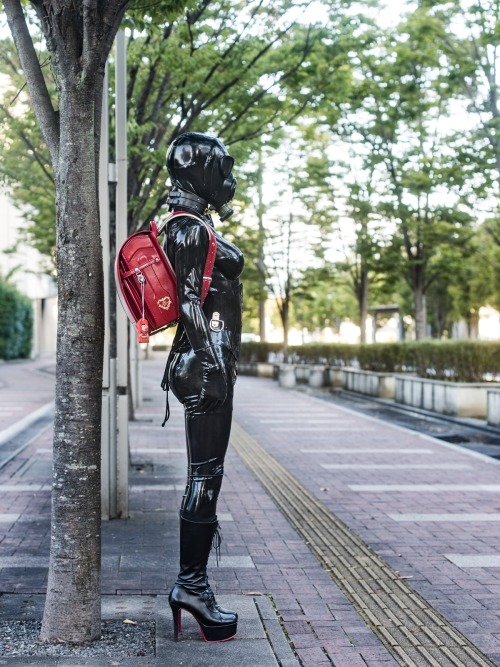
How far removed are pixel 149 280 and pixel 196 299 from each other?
23 cm

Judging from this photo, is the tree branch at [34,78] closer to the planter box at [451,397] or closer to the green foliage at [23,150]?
the green foliage at [23,150]

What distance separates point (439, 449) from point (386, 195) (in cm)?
1369

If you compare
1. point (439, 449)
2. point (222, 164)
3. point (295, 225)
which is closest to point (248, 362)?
point (295, 225)

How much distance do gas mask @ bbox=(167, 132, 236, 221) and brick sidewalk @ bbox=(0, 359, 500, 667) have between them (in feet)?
6.64

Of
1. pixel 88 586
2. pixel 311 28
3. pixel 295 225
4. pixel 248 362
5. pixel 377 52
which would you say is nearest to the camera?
pixel 88 586

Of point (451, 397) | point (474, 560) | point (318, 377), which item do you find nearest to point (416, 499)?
point (474, 560)

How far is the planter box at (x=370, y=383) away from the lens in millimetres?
22031

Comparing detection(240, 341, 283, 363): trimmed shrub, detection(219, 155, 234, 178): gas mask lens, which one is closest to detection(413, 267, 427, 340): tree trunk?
detection(240, 341, 283, 363): trimmed shrub

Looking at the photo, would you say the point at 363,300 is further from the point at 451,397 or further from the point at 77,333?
the point at 77,333

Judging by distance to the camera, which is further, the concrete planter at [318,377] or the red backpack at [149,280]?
the concrete planter at [318,377]

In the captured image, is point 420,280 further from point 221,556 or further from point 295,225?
point 221,556

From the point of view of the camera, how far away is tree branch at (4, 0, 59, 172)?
4.13 meters

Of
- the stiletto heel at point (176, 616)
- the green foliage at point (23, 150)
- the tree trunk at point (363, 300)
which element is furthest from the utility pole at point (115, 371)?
the tree trunk at point (363, 300)

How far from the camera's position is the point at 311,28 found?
440 inches
